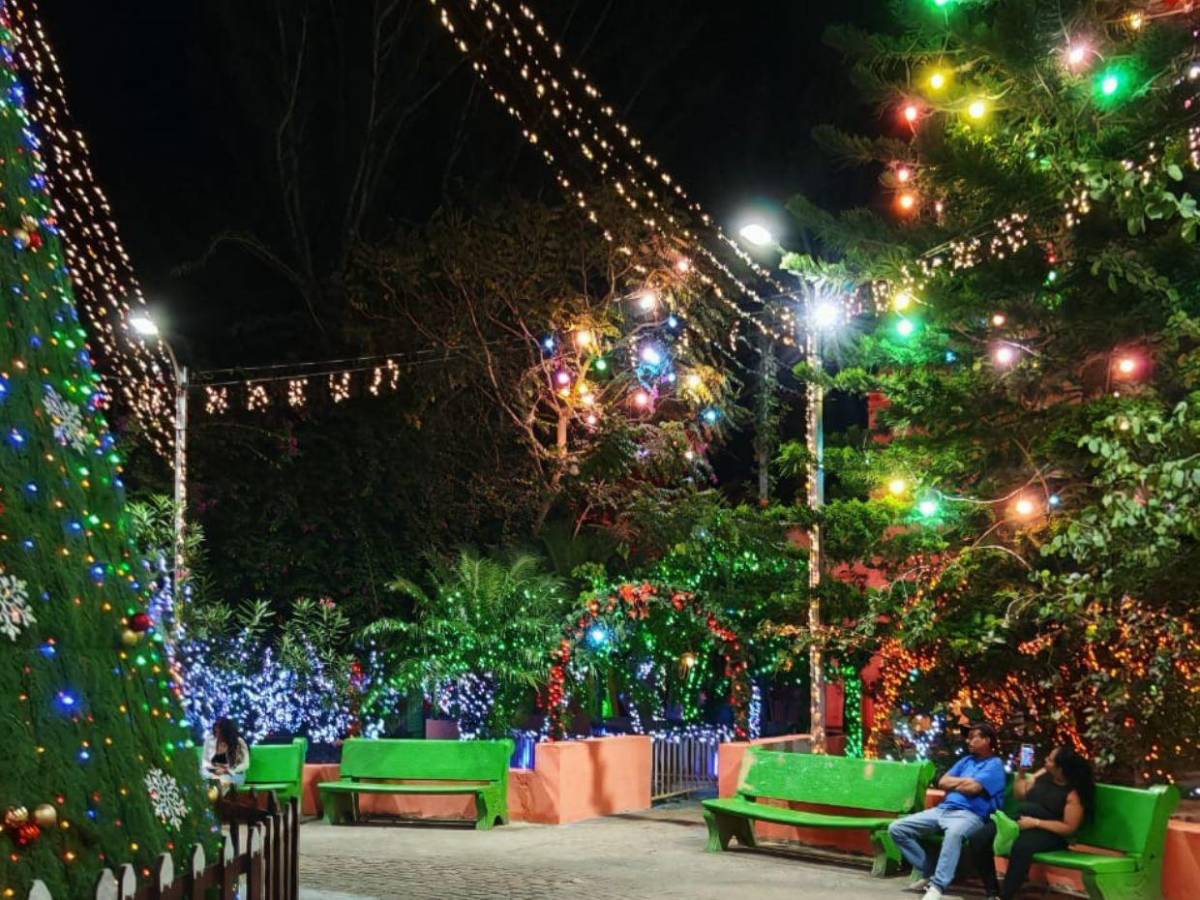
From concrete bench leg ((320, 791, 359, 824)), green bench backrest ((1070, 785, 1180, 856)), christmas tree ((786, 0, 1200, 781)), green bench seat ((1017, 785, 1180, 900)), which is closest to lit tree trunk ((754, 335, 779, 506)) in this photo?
christmas tree ((786, 0, 1200, 781))

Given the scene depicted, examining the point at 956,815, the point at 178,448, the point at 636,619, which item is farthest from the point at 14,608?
the point at 178,448

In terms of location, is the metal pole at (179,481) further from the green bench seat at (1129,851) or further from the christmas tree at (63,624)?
the green bench seat at (1129,851)

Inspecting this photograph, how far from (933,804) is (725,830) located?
1.92 meters

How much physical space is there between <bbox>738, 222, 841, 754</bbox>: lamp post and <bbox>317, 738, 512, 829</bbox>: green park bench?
11.0 ft

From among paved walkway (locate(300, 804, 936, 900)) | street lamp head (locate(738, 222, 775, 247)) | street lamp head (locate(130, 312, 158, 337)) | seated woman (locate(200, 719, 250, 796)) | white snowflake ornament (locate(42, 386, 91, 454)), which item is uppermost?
street lamp head (locate(738, 222, 775, 247))

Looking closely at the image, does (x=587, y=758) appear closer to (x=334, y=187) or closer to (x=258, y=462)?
(x=258, y=462)

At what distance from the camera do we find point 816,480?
1409cm

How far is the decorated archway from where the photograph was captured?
15008 mm

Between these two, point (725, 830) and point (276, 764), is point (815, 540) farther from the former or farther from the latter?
point (276, 764)

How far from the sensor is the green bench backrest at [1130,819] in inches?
343

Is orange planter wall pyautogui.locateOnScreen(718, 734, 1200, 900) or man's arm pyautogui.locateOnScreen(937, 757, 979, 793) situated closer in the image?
orange planter wall pyautogui.locateOnScreen(718, 734, 1200, 900)

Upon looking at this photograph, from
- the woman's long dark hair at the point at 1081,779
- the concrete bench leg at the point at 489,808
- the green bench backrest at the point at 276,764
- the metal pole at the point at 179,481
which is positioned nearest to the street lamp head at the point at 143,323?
the metal pole at the point at 179,481

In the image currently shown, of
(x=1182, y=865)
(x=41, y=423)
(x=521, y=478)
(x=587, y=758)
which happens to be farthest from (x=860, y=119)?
(x=41, y=423)

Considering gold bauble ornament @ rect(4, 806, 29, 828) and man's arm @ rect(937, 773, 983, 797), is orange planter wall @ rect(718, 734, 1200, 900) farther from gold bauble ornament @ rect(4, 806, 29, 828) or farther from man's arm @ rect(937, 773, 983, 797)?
gold bauble ornament @ rect(4, 806, 29, 828)
